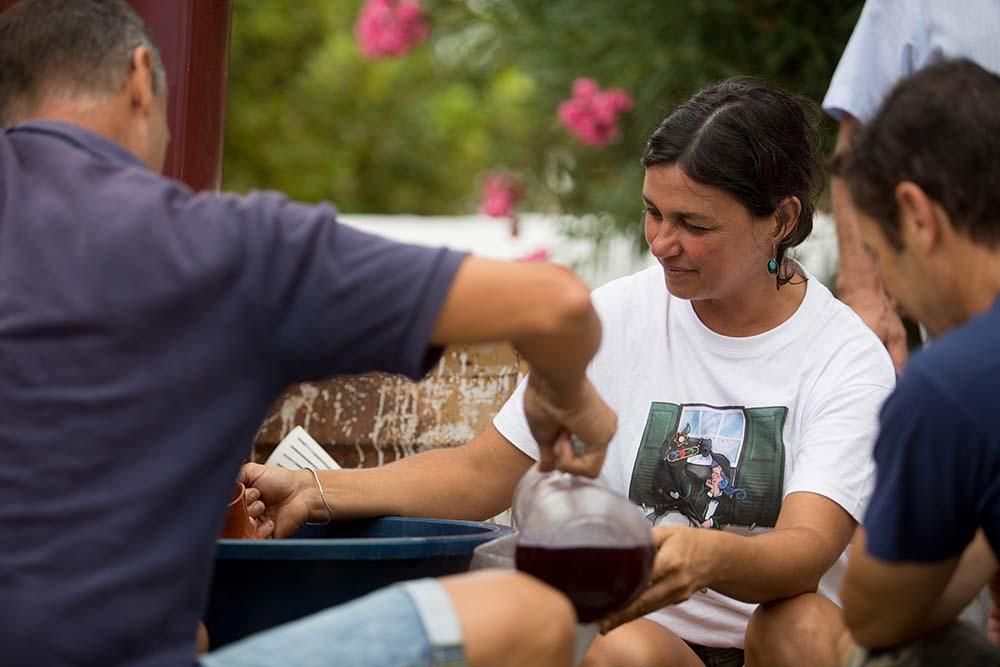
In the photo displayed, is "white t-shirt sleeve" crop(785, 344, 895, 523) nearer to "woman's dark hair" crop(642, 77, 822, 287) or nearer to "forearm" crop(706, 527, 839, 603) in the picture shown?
"forearm" crop(706, 527, 839, 603)

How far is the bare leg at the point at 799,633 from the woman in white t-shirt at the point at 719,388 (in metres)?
0.02

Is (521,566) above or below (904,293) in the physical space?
below

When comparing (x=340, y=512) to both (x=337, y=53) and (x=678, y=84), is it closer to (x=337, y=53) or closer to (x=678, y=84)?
(x=678, y=84)

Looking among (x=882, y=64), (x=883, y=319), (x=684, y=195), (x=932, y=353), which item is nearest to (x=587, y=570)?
(x=932, y=353)

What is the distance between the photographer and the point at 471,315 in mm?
1792

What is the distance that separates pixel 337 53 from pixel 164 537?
11.6m

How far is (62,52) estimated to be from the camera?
1895 mm

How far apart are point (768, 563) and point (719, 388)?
0.48 m

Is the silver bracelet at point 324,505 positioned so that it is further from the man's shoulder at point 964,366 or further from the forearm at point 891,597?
the man's shoulder at point 964,366

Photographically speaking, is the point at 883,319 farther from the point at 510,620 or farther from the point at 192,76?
the point at 510,620

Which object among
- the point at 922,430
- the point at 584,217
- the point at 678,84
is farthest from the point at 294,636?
the point at 584,217

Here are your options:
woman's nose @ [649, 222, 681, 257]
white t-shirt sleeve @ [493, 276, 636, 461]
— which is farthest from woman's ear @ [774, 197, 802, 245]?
white t-shirt sleeve @ [493, 276, 636, 461]

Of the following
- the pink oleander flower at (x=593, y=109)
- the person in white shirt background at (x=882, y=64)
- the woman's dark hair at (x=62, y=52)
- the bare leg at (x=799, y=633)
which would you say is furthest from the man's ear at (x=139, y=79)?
the pink oleander flower at (x=593, y=109)

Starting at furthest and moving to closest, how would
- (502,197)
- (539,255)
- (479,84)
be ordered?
(479,84) → (502,197) → (539,255)
